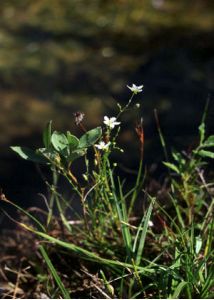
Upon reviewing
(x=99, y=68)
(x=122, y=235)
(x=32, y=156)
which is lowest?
(x=99, y=68)

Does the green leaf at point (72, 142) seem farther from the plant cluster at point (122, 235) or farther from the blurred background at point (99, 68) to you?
the blurred background at point (99, 68)

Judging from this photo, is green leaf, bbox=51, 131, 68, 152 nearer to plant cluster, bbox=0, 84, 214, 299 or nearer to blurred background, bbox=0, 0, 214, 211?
plant cluster, bbox=0, 84, 214, 299

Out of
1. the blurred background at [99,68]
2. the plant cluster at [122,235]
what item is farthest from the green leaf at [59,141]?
the blurred background at [99,68]

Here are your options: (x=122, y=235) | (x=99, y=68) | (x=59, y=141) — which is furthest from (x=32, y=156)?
(x=99, y=68)

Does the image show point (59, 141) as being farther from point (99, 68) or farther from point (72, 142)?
point (99, 68)

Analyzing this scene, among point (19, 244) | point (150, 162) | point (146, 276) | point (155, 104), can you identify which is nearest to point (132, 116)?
point (155, 104)

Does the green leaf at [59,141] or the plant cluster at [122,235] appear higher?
the green leaf at [59,141]
